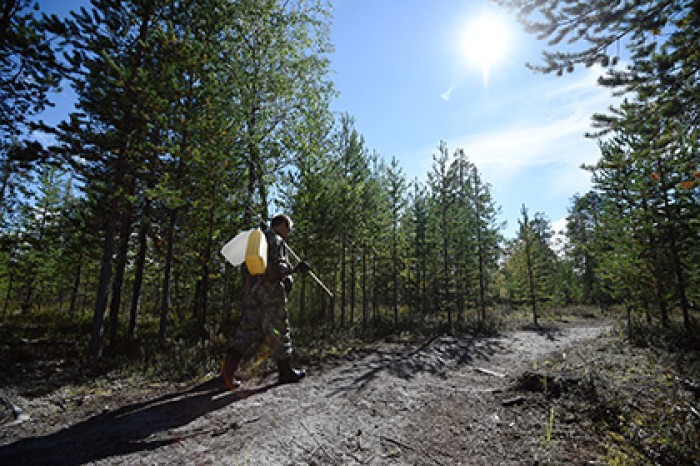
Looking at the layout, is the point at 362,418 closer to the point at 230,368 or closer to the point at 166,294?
the point at 230,368

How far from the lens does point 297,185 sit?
13.7 m

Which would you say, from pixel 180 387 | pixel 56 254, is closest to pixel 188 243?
pixel 180 387

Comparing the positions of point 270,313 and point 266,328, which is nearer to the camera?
point 266,328

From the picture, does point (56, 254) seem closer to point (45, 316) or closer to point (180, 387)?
point (45, 316)

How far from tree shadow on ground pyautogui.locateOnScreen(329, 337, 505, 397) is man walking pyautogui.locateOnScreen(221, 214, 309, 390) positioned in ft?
3.24

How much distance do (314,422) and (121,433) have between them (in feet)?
6.88


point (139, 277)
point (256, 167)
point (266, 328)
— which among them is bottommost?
point (266, 328)

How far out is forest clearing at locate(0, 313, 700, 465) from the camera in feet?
9.27

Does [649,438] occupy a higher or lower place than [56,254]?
lower

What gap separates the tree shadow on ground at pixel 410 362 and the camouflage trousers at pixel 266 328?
112cm

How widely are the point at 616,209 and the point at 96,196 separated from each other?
76.9ft

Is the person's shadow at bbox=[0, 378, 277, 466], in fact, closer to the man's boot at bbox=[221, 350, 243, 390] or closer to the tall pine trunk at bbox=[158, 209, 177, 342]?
the man's boot at bbox=[221, 350, 243, 390]

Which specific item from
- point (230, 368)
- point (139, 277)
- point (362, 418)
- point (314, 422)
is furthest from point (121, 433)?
point (139, 277)

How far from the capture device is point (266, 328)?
202 inches
